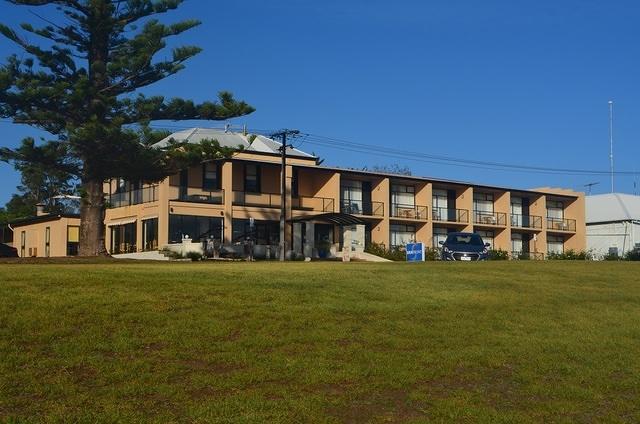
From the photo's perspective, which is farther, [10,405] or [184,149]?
[184,149]

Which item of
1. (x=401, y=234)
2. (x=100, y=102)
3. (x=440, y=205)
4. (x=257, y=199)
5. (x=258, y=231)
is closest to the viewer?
(x=100, y=102)

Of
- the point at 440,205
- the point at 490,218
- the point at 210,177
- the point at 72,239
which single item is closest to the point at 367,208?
the point at 440,205

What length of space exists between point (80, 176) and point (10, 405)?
2675 cm

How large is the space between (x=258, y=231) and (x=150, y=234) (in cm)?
667

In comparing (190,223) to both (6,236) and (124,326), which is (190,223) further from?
(124,326)

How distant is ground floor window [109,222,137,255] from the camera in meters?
46.0

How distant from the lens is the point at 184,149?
34.5 metres

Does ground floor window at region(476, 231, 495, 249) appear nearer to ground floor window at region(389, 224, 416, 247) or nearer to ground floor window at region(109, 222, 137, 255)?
ground floor window at region(389, 224, 416, 247)

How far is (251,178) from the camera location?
48906mm

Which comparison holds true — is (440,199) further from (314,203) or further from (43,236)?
(43,236)

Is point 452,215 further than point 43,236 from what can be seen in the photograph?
Yes

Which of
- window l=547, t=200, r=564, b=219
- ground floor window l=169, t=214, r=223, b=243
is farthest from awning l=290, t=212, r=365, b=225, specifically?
window l=547, t=200, r=564, b=219

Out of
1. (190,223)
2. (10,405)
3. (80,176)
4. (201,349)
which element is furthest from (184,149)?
(10,405)

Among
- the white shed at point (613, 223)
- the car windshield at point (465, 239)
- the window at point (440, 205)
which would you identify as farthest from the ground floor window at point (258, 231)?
the white shed at point (613, 223)
